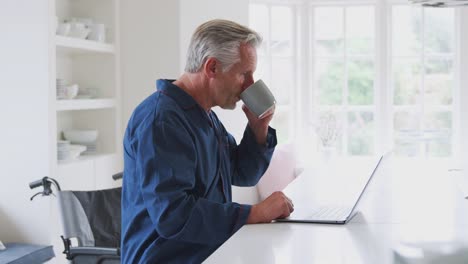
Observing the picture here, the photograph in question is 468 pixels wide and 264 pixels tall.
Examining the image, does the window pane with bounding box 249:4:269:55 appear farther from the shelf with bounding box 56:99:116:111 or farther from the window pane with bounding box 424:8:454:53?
the shelf with bounding box 56:99:116:111

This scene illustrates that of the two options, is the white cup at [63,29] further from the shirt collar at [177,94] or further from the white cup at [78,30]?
the shirt collar at [177,94]

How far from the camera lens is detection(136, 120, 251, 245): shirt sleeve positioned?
1.46 m

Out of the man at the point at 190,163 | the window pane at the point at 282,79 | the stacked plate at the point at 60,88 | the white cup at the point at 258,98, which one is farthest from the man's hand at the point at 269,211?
the window pane at the point at 282,79

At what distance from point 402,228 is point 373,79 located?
471 centimetres

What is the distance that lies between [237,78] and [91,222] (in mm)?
1260

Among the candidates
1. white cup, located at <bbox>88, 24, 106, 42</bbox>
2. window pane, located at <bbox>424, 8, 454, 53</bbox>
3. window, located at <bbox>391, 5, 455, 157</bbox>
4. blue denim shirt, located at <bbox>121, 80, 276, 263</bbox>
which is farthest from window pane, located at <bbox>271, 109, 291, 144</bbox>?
blue denim shirt, located at <bbox>121, 80, 276, 263</bbox>

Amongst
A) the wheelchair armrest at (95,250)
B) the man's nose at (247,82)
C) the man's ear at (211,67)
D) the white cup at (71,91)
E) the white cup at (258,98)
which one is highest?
the white cup at (71,91)

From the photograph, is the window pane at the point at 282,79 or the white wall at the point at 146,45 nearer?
the white wall at the point at 146,45

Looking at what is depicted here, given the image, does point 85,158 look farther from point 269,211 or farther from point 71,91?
point 269,211

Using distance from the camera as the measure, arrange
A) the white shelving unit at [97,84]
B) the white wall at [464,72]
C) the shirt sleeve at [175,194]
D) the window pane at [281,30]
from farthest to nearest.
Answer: the window pane at [281,30]
the white wall at [464,72]
the white shelving unit at [97,84]
the shirt sleeve at [175,194]

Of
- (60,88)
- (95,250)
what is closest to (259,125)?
(95,250)

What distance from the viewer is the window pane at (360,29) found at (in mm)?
6012

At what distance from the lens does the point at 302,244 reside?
136cm

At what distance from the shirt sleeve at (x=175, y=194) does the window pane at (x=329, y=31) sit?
470 cm
